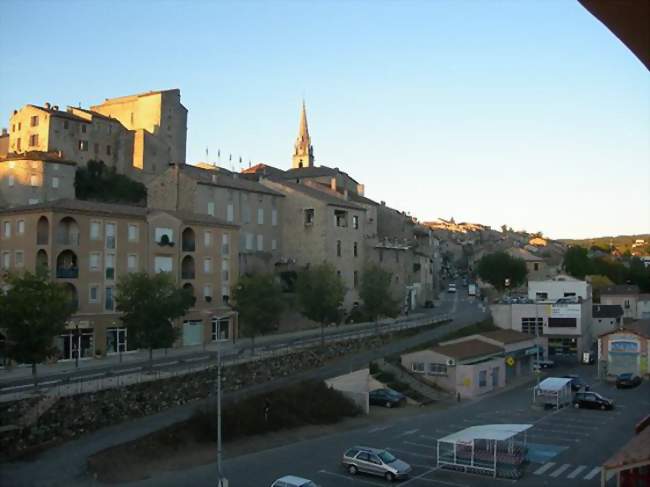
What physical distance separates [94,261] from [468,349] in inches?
1097

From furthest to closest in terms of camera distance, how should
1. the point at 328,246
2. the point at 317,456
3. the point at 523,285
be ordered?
the point at 523,285 → the point at 328,246 → the point at 317,456

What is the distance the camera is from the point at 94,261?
45.7 m

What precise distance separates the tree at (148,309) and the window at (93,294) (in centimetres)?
552

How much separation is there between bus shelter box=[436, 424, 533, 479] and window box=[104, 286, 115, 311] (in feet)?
86.8

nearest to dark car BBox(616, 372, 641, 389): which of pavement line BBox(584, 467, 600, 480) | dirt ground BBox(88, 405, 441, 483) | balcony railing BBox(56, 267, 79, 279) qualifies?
pavement line BBox(584, 467, 600, 480)

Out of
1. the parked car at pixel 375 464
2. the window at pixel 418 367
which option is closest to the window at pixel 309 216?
the window at pixel 418 367

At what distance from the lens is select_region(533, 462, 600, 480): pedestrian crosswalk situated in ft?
87.5

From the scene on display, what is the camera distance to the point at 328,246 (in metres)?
66.9

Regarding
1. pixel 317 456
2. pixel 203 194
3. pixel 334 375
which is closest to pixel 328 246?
pixel 203 194

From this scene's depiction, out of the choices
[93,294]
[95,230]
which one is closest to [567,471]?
[93,294]

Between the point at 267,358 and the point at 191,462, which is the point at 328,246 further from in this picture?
the point at 191,462

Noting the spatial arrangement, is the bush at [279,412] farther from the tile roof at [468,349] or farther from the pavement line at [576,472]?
the pavement line at [576,472]

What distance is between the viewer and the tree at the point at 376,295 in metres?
58.2

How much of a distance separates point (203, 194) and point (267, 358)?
2300 centimetres
